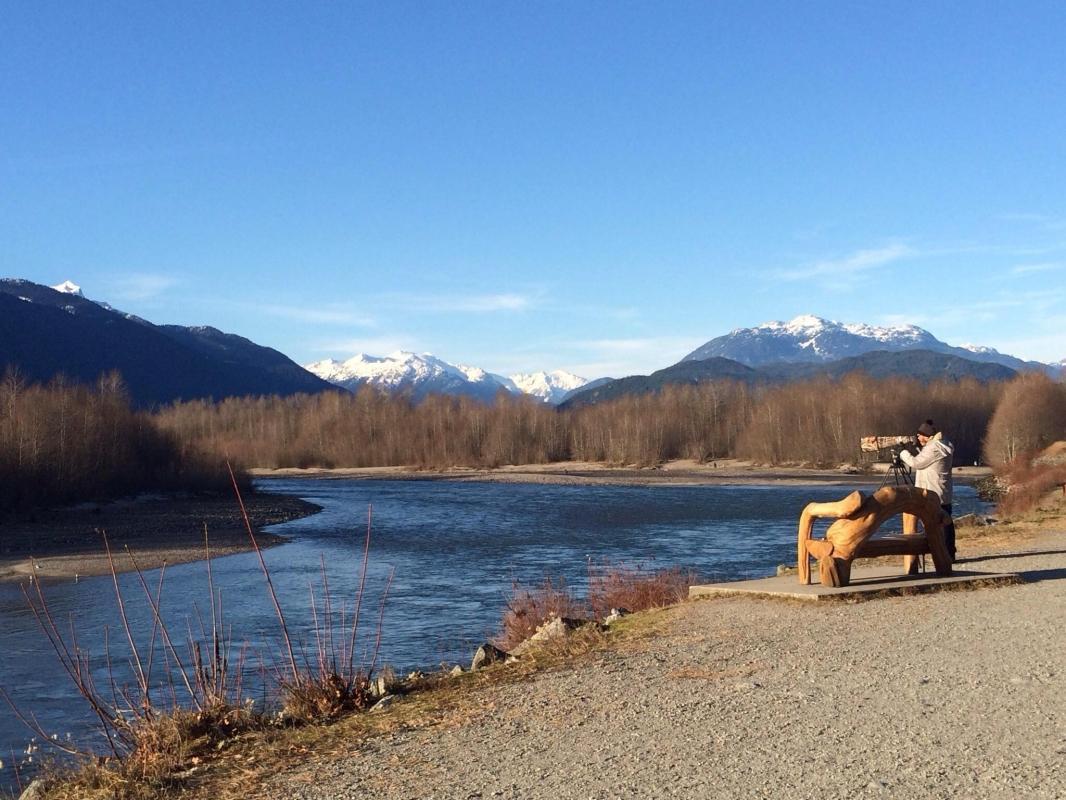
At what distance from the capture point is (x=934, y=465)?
16.2 meters

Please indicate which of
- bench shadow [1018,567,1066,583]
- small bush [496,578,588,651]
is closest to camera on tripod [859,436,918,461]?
bench shadow [1018,567,1066,583]

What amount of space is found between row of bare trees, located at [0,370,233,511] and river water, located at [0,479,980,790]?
14.4 meters

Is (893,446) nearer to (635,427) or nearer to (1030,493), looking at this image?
(1030,493)

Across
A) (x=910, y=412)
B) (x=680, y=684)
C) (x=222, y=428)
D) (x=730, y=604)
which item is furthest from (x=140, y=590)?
(x=222, y=428)

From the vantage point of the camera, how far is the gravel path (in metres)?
6.50

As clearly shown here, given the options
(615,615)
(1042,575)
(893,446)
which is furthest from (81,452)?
(1042,575)

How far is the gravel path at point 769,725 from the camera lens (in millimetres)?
6500

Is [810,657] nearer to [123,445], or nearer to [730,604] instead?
[730,604]

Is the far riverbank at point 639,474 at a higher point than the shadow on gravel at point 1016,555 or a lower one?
lower

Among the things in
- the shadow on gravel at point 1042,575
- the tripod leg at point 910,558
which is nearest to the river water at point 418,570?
the tripod leg at point 910,558

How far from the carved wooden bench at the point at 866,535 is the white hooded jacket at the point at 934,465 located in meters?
1.47

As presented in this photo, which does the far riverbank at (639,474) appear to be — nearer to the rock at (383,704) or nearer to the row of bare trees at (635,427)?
the row of bare trees at (635,427)

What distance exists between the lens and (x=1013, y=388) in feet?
283

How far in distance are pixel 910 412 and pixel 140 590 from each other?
104 metres
